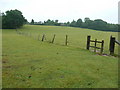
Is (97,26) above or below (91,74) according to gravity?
above

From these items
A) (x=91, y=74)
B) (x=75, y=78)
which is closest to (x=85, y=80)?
(x=75, y=78)

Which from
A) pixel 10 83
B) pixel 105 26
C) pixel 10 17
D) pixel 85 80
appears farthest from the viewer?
pixel 105 26

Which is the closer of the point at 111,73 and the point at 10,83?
the point at 10,83

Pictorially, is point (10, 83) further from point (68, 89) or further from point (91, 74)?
point (91, 74)

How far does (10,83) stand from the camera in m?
4.53

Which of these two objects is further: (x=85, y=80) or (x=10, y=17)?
(x=10, y=17)

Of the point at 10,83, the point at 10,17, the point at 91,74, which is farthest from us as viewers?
the point at 10,17

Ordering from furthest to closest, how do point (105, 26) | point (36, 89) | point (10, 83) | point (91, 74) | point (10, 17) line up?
point (105, 26) → point (10, 17) → point (91, 74) → point (10, 83) → point (36, 89)

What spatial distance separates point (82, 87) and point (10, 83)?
260cm

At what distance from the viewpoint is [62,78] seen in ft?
16.4

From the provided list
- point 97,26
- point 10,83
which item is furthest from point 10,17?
point 97,26

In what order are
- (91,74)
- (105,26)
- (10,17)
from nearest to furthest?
(91,74) → (10,17) → (105,26)

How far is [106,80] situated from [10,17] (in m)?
67.3

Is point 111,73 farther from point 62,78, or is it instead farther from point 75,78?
point 62,78
